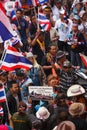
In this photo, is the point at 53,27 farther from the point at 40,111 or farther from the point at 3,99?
the point at 40,111

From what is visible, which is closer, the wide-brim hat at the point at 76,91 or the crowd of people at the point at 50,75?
the crowd of people at the point at 50,75

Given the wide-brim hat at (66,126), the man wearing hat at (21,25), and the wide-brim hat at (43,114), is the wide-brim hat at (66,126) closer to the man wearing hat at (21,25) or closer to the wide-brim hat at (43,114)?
the wide-brim hat at (43,114)

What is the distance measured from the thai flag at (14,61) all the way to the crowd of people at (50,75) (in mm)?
246

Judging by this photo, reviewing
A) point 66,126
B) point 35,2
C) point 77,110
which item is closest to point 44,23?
point 35,2

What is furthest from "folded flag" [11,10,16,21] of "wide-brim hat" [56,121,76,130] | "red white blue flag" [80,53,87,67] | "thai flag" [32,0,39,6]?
"wide-brim hat" [56,121,76,130]

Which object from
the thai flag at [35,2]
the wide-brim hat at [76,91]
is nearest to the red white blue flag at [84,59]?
the thai flag at [35,2]

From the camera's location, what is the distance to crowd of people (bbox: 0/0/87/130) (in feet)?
31.6

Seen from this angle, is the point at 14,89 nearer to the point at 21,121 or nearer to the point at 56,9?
the point at 21,121

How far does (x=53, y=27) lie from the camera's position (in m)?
16.9

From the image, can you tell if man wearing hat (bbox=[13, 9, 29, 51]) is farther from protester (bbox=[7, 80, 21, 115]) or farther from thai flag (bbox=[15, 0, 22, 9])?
protester (bbox=[7, 80, 21, 115])

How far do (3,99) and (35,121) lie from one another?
5.90 feet

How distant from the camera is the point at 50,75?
12.5m

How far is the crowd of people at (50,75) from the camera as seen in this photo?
9636 millimetres

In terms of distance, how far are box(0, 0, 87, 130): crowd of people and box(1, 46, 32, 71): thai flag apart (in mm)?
246
